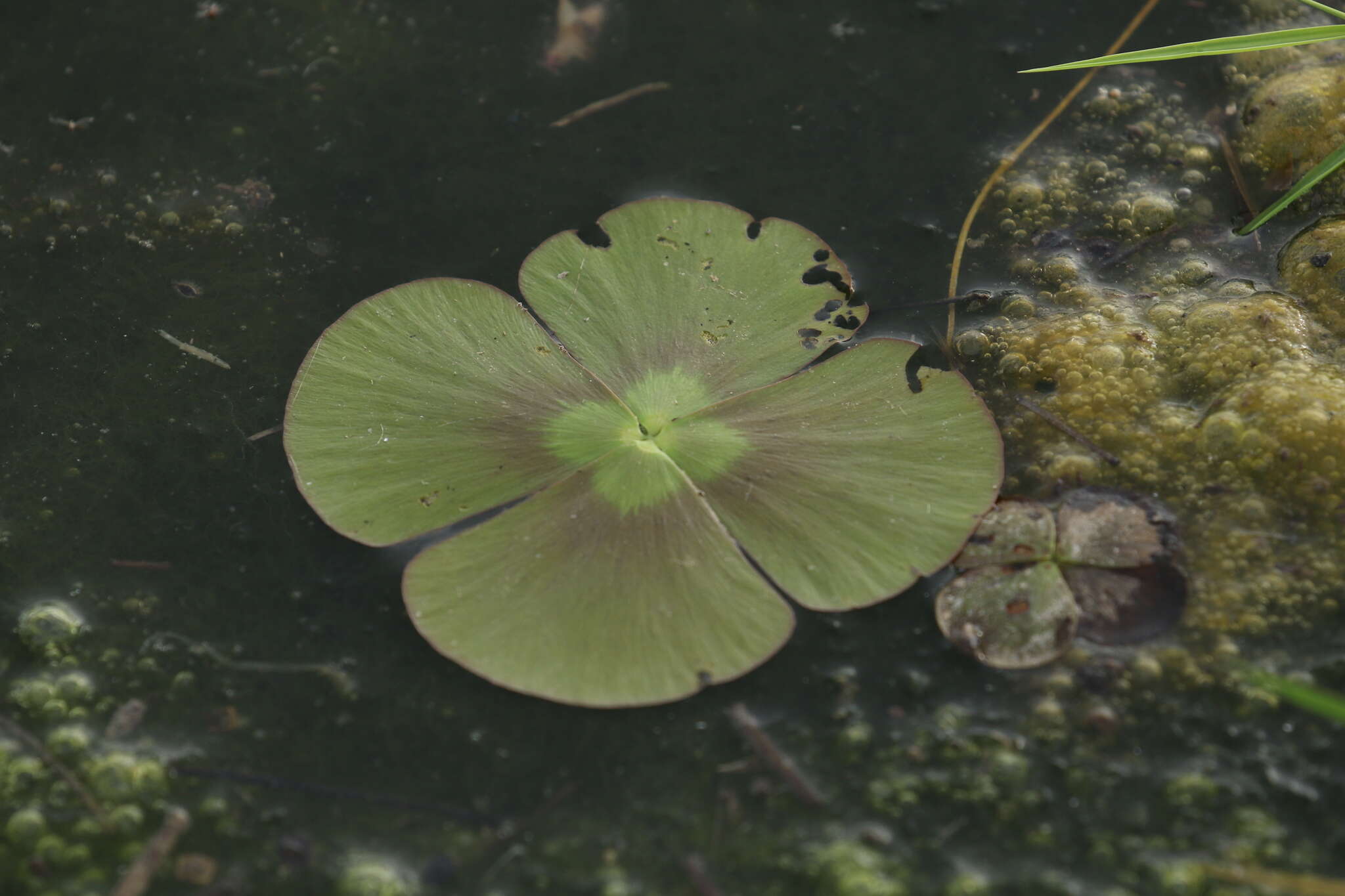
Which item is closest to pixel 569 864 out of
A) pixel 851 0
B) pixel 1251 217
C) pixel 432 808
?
pixel 432 808

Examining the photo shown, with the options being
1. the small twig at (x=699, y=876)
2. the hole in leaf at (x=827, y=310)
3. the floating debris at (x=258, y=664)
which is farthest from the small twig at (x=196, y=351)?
the small twig at (x=699, y=876)

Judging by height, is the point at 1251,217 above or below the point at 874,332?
above

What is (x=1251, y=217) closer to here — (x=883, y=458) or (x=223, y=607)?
(x=883, y=458)

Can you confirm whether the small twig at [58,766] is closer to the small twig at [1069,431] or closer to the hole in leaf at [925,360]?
the hole in leaf at [925,360]

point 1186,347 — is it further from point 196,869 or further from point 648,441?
point 196,869

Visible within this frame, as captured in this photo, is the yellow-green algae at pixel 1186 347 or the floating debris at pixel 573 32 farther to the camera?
the floating debris at pixel 573 32
